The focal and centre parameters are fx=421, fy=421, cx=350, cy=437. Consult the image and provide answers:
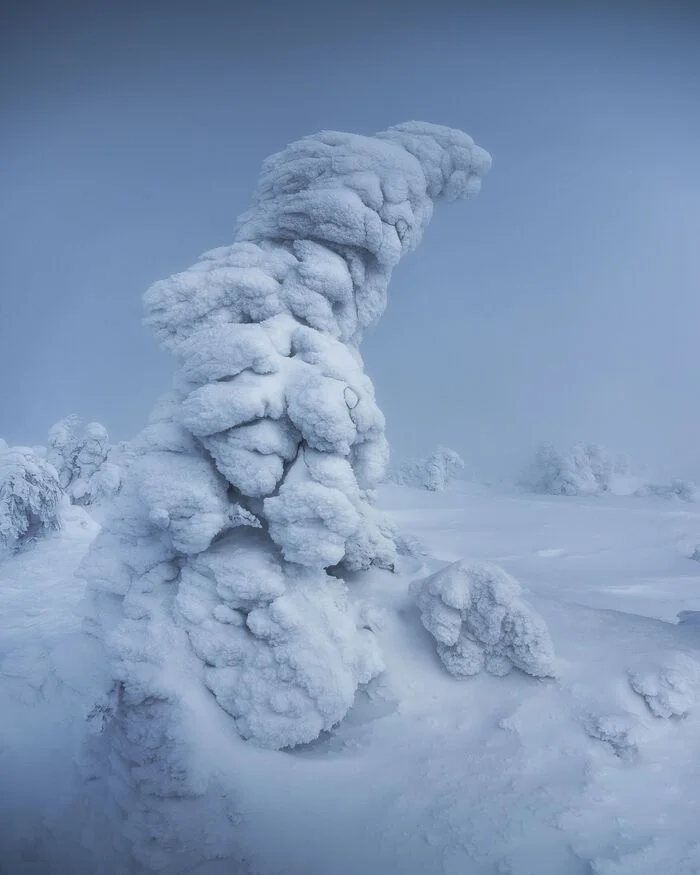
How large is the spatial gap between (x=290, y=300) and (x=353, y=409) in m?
2.10

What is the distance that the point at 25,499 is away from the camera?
1043cm

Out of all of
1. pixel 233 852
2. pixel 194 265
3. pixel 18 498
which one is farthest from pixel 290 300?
pixel 18 498

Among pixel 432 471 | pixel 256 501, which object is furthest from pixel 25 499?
pixel 432 471

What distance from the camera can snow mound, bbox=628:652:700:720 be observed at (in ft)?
13.7

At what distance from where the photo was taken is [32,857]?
3.38 meters

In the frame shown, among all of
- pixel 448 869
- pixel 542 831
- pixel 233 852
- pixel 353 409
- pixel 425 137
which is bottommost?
pixel 233 852

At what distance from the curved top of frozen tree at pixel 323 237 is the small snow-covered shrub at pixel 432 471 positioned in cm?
1669

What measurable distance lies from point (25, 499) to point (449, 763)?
439 inches

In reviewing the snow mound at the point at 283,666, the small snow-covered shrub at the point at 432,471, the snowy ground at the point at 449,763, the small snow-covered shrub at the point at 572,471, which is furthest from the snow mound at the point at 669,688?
the small snow-covered shrub at the point at 572,471

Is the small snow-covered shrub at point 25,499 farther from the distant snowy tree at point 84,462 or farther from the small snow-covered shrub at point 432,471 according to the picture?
the small snow-covered shrub at point 432,471

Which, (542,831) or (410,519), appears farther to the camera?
(410,519)

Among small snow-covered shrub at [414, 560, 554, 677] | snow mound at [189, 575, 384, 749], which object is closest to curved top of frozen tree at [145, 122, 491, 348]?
snow mound at [189, 575, 384, 749]

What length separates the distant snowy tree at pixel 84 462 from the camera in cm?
1802

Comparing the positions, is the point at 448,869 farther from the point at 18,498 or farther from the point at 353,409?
the point at 18,498
